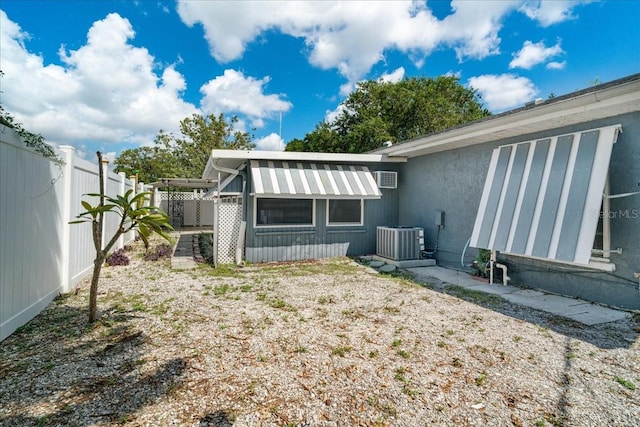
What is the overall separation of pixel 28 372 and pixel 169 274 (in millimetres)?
5087

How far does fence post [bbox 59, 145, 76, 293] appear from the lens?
6.18m

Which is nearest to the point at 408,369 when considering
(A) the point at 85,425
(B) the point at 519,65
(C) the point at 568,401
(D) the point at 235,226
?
(C) the point at 568,401

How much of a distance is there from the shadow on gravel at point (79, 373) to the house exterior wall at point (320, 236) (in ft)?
17.5

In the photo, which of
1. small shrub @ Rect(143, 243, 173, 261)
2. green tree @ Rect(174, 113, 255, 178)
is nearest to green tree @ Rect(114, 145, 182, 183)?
green tree @ Rect(174, 113, 255, 178)

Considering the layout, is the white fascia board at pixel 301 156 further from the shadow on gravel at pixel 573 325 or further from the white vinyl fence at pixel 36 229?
the shadow on gravel at pixel 573 325

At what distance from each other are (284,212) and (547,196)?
7.00m

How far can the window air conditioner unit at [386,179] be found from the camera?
11.4m

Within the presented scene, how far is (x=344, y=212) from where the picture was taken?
1114cm

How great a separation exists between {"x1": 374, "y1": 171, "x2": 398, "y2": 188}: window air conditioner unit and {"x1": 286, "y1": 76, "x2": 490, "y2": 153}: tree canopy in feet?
49.6

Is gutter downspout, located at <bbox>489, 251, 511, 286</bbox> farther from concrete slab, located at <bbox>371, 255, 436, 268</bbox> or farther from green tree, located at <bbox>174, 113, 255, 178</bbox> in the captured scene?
green tree, located at <bbox>174, 113, 255, 178</bbox>

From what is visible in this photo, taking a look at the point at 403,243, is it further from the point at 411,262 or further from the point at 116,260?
the point at 116,260

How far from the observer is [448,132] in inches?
343

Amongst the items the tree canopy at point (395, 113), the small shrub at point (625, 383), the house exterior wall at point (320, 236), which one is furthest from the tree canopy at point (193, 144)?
the small shrub at point (625, 383)

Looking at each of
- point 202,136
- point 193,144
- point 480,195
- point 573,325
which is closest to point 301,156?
point 480,195
